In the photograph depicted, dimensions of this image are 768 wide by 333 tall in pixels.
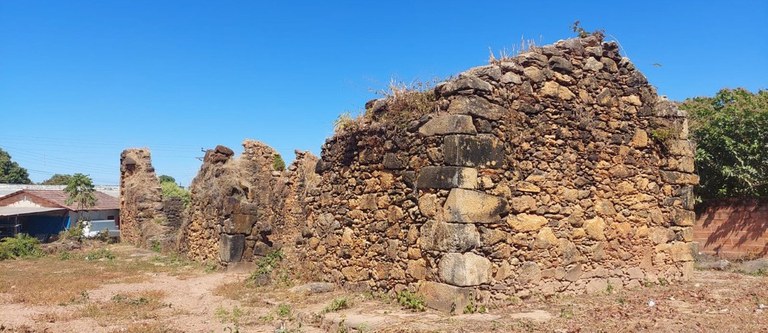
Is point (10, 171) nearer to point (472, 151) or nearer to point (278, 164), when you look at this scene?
point (278, 164)

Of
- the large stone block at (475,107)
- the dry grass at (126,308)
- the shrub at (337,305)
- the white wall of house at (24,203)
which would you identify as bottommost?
the dry grass at (126,308)

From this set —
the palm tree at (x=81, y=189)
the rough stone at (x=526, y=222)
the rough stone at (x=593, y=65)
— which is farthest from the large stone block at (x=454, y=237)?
the palm tree at (x=81, y=189)

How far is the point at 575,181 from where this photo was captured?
8.27 metres

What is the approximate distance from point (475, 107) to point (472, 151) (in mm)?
595

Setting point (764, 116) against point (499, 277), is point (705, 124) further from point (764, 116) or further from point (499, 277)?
point (499, 277)

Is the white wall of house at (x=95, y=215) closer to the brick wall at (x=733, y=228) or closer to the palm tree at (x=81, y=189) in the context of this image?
the palm tree at (x=81, y=189)

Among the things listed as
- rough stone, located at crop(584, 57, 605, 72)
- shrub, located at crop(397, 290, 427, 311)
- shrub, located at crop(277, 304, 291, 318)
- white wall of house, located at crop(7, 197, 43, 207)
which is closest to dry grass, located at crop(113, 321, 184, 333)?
shrub, located at crop(277, 304, 291, 318)

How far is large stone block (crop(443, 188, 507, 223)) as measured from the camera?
7203 mm

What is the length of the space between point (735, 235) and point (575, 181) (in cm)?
878

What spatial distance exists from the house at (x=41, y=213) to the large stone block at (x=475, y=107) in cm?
2620

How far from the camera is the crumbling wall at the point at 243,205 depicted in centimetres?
1447

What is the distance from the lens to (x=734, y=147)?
49.3 ft

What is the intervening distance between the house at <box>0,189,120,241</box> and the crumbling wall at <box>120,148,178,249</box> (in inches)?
170

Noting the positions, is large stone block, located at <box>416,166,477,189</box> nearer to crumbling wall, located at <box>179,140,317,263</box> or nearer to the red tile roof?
crumbling wall, located at <box>179,140,317,263</box>
